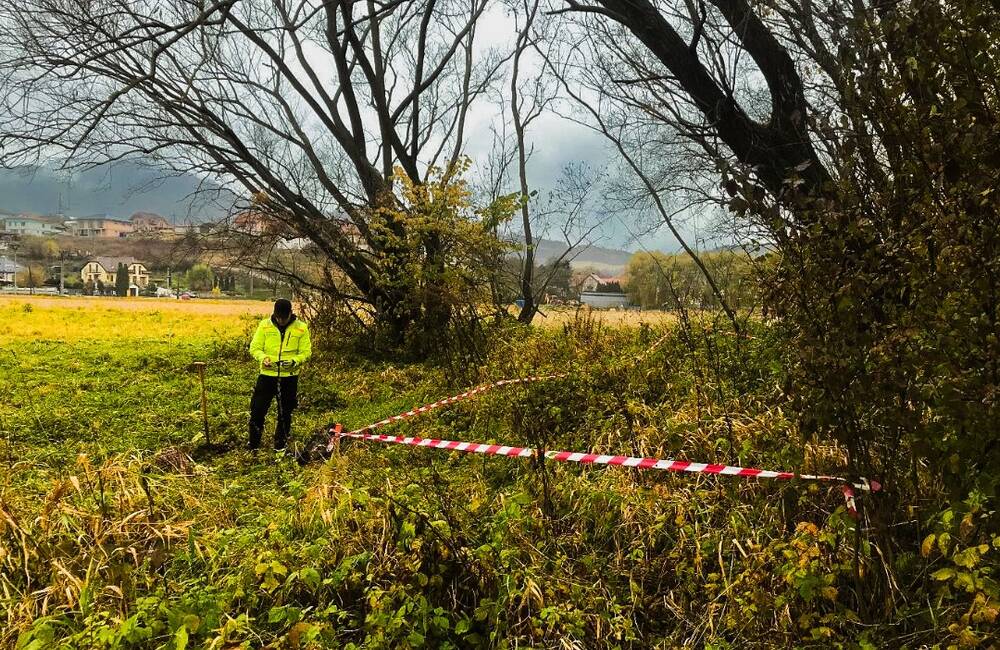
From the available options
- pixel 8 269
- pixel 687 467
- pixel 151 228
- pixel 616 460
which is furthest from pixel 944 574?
pixel 8 269

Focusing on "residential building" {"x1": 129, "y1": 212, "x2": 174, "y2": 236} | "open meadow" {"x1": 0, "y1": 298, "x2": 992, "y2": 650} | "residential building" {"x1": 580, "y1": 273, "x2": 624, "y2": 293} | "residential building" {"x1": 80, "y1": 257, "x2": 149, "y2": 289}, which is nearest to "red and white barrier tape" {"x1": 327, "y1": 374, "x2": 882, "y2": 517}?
"open meadow" {"x1": 0, "y1": 298, "x2": 992, "y2": 650}

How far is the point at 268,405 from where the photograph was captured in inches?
267

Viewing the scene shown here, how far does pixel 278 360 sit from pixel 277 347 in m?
0.15

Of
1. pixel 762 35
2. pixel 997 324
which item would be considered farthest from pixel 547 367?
pixel 997 324

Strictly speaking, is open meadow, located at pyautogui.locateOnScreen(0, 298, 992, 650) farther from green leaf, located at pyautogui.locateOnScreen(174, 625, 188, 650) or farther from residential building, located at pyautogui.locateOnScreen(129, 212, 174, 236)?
residential building, located at pyautogui.locateOnScreen(129, 212, 174, 236)

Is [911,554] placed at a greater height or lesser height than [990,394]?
lesser

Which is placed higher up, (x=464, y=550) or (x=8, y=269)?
(x=8, y=269)

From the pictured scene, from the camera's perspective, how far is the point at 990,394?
6.43ft

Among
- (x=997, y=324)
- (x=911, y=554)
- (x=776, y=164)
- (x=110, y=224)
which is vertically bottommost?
(x=911, y=554)

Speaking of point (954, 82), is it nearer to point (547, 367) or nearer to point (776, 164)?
point (776, 164)

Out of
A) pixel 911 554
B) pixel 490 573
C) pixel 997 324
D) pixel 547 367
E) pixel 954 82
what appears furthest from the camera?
pixel 547 367

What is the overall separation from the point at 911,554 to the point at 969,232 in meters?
1.52

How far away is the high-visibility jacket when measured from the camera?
669 centimetres

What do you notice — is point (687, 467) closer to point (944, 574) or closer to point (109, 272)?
point (944, 574)
